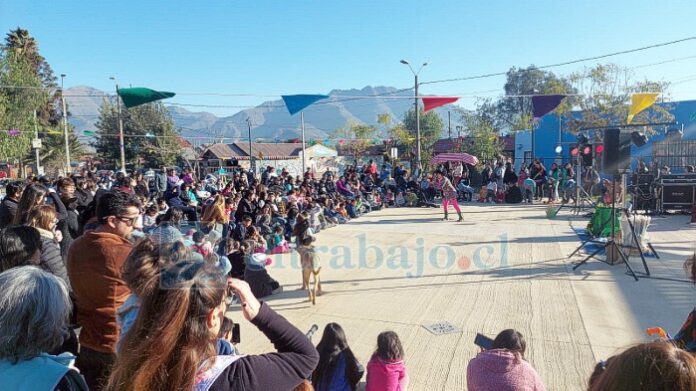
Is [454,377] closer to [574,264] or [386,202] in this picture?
[574,264]

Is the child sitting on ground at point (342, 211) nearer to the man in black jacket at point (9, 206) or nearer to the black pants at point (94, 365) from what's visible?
the man in black jacket at point (9, 206)

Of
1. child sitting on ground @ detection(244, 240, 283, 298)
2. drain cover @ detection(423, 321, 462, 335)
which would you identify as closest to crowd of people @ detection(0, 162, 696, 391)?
drain cover @ detection(423, 321, 462, 335)

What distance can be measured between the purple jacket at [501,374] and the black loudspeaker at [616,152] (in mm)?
6242

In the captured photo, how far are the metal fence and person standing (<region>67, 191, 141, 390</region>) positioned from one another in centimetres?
2147

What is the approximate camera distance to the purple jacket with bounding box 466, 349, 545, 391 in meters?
2.55

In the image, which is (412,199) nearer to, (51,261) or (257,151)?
(51,261)

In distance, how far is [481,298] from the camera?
6051 mm

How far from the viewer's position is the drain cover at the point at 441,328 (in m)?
4.93

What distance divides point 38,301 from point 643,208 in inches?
634

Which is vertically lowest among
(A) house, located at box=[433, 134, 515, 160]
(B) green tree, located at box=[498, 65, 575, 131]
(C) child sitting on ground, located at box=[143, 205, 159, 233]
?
(C) child sitting on ground, located at box=[143, 205, 159, 233]

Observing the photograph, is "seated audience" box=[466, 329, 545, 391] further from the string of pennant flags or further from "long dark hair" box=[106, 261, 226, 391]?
the string of pennant flags

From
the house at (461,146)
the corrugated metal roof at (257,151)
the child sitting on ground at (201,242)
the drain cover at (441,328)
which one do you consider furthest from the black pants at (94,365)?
the corrugated metal roof at (257,151)

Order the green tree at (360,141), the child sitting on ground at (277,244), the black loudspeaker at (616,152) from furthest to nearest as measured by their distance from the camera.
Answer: the green tree at (360,141) → the child sitting on ground at (277,244) → the black loudspeaker at (616,152)

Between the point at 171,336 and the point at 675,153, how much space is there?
77.1ft
